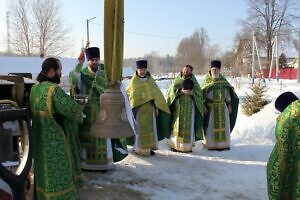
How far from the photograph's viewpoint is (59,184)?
4.45m

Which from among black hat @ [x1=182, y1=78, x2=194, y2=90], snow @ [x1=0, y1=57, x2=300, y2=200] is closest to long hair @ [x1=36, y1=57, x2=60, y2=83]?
snow @ [x1=0, y1=57, x2=300, y2=200]

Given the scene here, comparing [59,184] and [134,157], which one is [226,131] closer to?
[134,157]

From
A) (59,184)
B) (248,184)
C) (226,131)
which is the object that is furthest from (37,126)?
(226,131)

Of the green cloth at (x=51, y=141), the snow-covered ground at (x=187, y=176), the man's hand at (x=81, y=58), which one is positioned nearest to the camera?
the green cloth at (x=51, y=141)

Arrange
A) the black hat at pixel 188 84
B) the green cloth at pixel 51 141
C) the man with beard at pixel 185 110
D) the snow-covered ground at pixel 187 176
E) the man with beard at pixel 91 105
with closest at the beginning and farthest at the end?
the green cloth at pixel 51 141 → the snow-covered ground at pixel 187 176 → the man with beard at pixel 91 105 → the black hat at pixel 188 84 → the man with beard at pixel 185 110

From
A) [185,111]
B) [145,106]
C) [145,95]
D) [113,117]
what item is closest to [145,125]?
[145,106]

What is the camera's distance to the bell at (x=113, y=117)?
356 cm

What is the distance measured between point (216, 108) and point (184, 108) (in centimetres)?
72

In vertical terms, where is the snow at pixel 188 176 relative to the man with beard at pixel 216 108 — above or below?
below

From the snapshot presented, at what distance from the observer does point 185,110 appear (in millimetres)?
8078

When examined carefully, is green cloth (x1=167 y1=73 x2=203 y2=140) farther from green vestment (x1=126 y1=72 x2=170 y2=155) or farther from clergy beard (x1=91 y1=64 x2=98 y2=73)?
clergy beard (x1=91 y1=64 x2=98 y2=73)

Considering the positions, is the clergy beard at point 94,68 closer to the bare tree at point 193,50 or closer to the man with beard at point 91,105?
the man with beard at point 91,105

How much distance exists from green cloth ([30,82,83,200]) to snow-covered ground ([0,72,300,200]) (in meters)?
0.80

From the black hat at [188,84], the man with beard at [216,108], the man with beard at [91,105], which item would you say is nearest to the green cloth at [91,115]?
the man with beard at [91,105]
